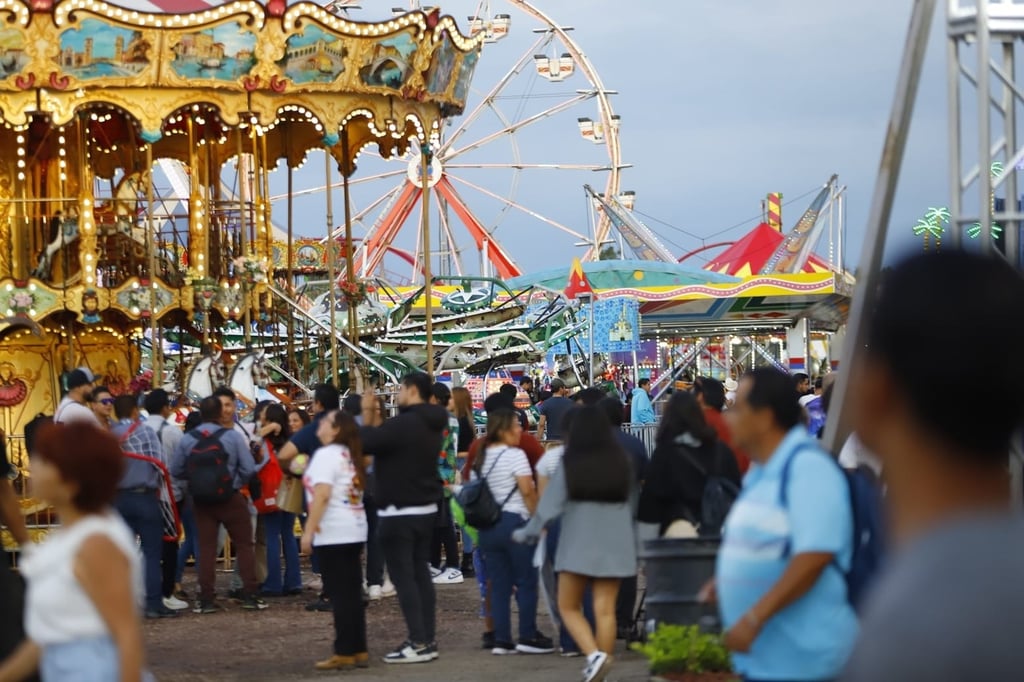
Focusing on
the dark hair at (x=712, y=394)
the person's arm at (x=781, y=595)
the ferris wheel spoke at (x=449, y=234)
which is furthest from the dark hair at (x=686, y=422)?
the ferris wheel spoke at (x=449, y=234)

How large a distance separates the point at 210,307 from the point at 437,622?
31.1 ft

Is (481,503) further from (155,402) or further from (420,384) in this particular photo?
(155,402)

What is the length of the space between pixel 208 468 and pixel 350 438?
2.77 metres

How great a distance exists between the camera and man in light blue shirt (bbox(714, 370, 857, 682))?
164 inches

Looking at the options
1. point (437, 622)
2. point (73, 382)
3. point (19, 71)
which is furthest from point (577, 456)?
A: point (19, 71)

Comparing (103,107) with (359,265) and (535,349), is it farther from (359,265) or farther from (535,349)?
(359,265)

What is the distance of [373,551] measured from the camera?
495 inches

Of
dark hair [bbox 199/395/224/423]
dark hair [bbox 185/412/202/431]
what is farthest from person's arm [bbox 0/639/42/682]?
dark hair [bbox 185/412/202/431]

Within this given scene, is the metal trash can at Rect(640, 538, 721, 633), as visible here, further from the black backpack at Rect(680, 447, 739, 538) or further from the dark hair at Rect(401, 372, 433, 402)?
the dark hair at Rect(401, 372, 433, 402)

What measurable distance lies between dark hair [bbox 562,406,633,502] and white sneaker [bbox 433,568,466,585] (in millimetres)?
5558

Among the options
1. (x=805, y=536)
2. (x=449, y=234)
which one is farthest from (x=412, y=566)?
(x=449, y=234)

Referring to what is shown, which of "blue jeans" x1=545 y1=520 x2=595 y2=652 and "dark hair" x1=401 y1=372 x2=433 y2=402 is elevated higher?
"dark hair" x1=401 y1=372 x2=433 y2=402

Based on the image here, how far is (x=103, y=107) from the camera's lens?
20.0 m

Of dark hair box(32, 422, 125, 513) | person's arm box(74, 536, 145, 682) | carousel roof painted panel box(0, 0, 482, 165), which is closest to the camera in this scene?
person's arm box(74, 536, 145, 682)
